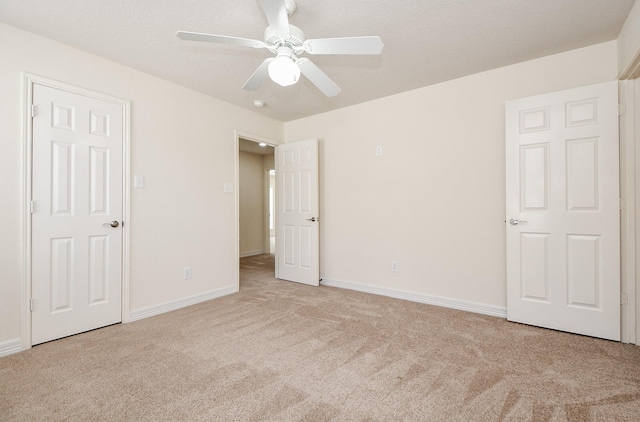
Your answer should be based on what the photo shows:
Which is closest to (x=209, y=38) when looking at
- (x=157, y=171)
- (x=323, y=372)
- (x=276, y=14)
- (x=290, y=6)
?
(x=276, y=14)

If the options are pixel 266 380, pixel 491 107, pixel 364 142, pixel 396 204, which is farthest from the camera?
pixel 364 142

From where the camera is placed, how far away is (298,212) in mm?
4227

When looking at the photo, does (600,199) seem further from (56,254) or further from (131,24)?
(56,254)

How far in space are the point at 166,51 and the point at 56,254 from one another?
1.96 meters

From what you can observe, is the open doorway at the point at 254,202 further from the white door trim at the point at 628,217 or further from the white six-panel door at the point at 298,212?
the white door trim at the point at 628,217

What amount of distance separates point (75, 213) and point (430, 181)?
3502 mm

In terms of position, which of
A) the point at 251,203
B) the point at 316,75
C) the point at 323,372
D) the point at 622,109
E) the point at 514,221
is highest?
the point at 316,75

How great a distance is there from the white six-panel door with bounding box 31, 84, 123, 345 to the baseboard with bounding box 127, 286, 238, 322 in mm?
174

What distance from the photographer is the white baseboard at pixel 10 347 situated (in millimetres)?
2127

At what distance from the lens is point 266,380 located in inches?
71.2

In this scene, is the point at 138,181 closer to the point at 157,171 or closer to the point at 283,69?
the point at 157,171

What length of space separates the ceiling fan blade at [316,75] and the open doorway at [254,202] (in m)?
4.40

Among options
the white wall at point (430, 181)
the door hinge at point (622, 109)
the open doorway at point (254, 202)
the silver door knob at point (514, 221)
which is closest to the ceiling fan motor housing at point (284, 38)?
the white wall at point (430, 181)

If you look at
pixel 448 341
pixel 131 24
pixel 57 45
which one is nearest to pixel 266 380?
pixel 448 341
